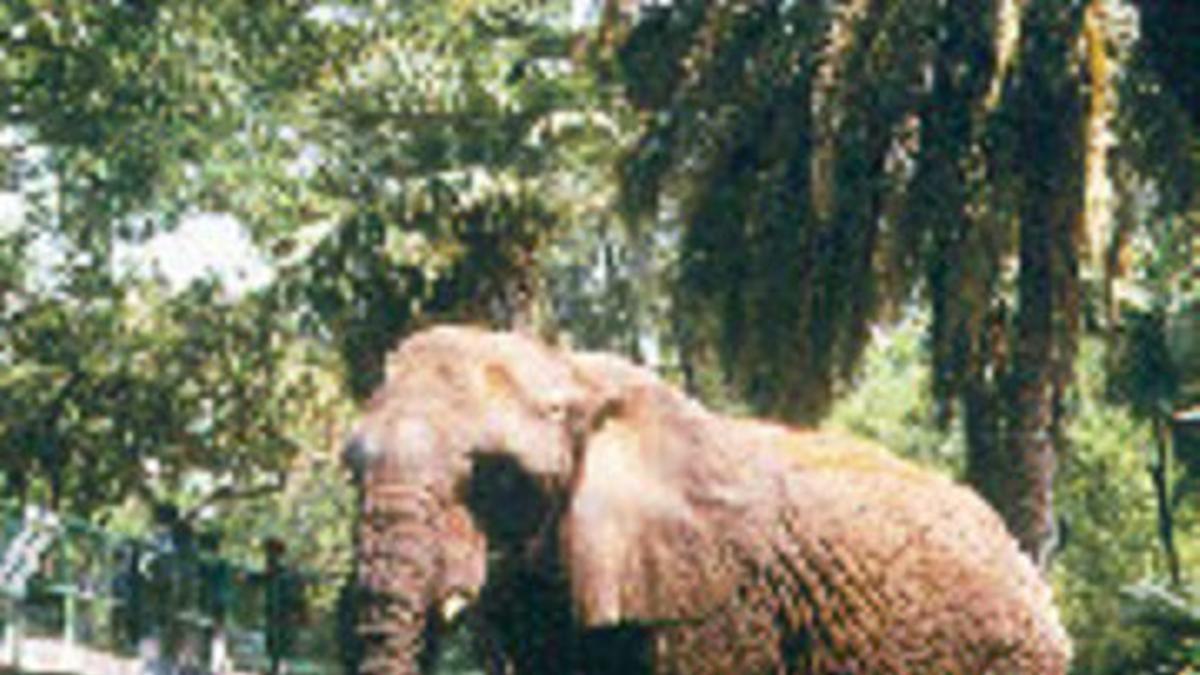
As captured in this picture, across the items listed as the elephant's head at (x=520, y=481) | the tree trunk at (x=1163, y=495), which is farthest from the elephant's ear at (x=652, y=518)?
the tree trunk at (x=1163, y=495)

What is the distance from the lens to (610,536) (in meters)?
5.59

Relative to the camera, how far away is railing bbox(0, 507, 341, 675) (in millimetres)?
15336

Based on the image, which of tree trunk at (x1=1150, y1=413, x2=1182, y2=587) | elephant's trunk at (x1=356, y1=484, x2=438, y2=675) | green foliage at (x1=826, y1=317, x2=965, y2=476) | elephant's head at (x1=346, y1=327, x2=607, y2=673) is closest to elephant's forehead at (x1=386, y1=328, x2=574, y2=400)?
elephant's head at (x1=346, y1=327, x2=607, y2=673)

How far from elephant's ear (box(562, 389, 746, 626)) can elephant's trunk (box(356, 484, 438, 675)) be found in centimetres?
58

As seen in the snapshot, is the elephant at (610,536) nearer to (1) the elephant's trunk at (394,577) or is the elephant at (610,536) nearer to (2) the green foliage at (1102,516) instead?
(1) the elephant's trunk at (394,577)

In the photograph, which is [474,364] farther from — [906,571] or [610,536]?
[906,571]

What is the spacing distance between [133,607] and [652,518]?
11.7 meters

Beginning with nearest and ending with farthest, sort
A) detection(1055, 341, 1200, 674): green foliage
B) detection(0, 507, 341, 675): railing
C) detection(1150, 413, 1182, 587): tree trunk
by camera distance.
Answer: detection(0, 507, 341, 675): railing
detection(1150, 413, 1182, 587): tree trunk
detection(1055, 341, 1200, 674): green foliage

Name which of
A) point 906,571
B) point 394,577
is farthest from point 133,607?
point 394,577

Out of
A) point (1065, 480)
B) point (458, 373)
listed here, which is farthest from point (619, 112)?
point (1065, 480)

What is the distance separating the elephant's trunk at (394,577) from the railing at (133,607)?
33.4 ft

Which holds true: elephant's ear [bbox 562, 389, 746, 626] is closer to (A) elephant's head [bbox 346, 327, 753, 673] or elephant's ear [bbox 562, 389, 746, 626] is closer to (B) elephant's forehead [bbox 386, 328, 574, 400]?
(A) elephant's head [bbox 346, 327, 753, 673]

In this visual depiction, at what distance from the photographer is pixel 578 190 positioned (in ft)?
73.0

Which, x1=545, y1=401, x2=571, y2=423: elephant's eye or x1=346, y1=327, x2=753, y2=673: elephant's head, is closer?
x1=346, y1=327, x2=753, y2=673: elephant's head
